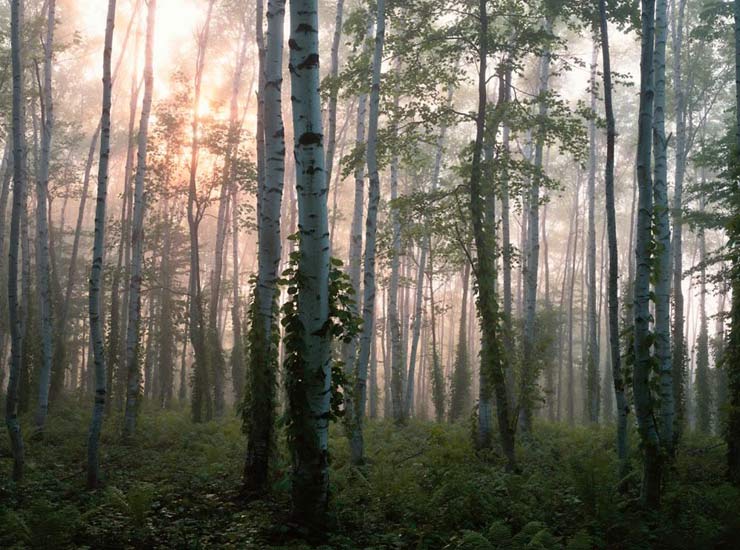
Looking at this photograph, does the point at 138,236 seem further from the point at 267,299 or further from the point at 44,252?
the point at 267,299

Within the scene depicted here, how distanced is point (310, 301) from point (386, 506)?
3.16 meters

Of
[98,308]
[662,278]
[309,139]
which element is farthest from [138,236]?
[662,278]

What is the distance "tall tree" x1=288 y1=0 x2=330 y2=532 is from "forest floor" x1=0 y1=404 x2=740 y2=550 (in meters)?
0.42

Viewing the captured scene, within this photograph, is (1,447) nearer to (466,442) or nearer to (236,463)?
(236,463)

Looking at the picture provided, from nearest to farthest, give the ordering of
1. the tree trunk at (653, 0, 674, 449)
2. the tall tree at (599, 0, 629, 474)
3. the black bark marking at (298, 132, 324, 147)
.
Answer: the black bark marking at (298, 132, 324, 147) → the tall tree at (599, 0, 629, 474) → the tree trunk at (653, 0, 674, 449)

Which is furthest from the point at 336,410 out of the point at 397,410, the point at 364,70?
the point at 397,410

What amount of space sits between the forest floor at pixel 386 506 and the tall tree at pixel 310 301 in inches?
16.7

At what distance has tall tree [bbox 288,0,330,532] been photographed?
5.54 meters

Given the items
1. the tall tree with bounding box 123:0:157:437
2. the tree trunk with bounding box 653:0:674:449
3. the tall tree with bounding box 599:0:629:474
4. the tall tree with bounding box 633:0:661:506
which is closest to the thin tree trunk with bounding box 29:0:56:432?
the tall tree with bounding box 123:0:157:437

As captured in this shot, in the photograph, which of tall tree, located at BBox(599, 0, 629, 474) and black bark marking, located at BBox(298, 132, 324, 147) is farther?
tall tree, located at BBox(599, 0, 629, 474)

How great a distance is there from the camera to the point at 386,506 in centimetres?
728

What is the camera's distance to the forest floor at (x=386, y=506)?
5543 millimetres

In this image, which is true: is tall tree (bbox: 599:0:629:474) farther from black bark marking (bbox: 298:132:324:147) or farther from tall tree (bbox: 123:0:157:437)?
tall tree (bbox: 123:0:157:437)

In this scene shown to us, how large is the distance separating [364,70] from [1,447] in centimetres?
989
